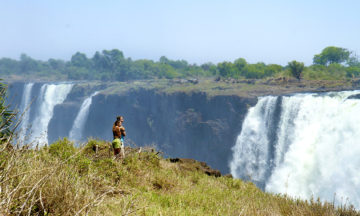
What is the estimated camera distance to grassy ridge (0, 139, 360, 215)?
332 centimetres

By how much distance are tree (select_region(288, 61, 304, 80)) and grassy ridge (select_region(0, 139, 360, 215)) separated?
160ft

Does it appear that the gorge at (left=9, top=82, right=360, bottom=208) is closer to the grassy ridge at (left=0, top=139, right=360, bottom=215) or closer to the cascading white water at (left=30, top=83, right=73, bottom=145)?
the cascading white water at (left=30, top=83, right=73, bottom=145)

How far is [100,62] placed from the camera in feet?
412

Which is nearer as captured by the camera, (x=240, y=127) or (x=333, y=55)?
(x=240, y=127)

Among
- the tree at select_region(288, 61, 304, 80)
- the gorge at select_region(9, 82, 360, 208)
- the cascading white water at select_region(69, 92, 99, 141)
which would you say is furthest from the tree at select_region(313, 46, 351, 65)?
the cascading white water at select_region(69, 92, 99, 141)

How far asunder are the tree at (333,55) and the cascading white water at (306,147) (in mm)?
49184

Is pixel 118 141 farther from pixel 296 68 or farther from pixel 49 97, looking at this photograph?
pixel 49 97

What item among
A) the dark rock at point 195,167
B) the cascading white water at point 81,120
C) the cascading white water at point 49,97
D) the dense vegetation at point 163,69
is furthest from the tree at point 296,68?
the cascading white water at point 49,97

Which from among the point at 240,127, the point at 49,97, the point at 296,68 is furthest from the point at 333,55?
the point at 49,97

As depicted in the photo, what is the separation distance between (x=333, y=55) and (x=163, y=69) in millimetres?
54315

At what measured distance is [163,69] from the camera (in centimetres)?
10700

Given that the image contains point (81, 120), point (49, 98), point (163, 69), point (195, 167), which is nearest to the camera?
point (195, 167)

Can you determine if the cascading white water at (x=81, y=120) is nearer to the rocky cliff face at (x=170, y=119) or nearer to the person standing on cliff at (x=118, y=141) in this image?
the rocky cliff face at (x=170, y=119)

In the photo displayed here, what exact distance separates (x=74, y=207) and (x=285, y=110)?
32.4 m
